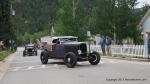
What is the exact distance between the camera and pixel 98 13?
158 ft

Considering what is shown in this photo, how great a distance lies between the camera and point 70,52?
931 inches

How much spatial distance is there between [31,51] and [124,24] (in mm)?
13157

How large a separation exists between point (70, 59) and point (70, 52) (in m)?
0.53

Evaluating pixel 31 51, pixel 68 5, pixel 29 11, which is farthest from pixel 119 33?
pixel 29 11

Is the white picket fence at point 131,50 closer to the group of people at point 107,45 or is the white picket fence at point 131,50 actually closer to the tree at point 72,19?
the group of people at point 107,45

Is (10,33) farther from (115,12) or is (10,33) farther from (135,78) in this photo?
(135,78)

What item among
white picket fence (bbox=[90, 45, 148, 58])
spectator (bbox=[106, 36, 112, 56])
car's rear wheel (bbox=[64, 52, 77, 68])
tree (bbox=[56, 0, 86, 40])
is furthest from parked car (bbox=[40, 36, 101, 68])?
tree (bbox=[56, 0, 86, 40])

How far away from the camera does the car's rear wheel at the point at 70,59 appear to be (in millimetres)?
22969

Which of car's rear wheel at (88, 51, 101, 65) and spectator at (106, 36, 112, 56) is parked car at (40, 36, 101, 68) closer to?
car's rear wheel at (88, 51, 101, 65)

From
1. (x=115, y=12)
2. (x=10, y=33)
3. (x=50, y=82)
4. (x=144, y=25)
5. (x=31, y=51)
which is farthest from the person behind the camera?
(x=10, y=33)

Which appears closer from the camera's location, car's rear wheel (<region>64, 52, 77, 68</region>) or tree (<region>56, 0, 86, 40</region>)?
car's rear wheel (<region>64, 52, 77, 68</region>)

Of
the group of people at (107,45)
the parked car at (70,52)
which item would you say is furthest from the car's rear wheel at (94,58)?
the group of people at (107,45)

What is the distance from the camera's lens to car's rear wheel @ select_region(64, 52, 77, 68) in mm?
22969

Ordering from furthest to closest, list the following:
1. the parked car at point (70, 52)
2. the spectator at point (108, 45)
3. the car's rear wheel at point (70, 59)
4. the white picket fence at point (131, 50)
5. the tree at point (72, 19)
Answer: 1. the tree at point (72, 19)
2. the spectator at point (108, 45)
3. the white picket fence at point (131, 50)
4. the parked car at point (70, 52)
5. the car's rear wheel at point (70, 59)
